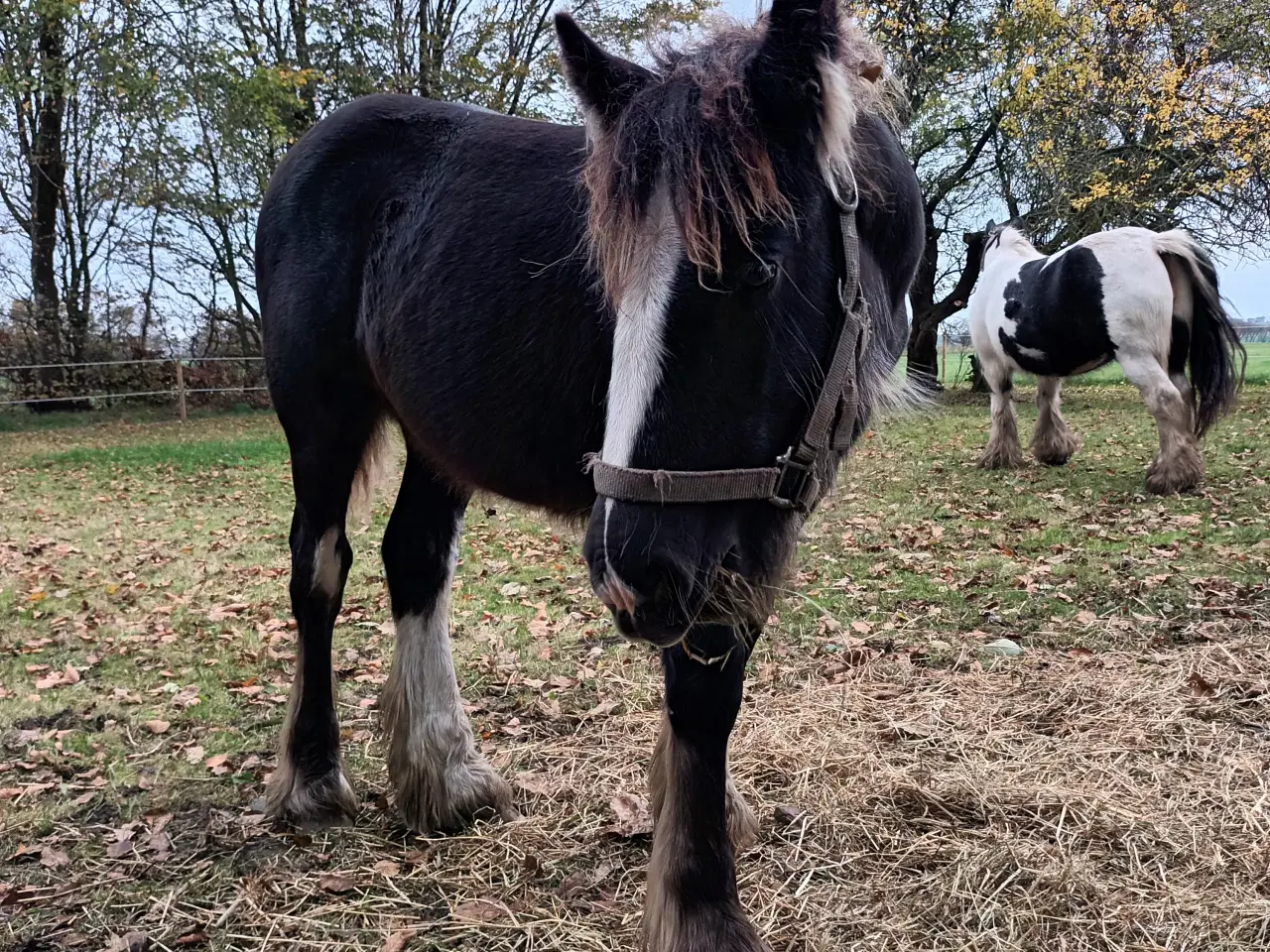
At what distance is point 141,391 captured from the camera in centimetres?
1836

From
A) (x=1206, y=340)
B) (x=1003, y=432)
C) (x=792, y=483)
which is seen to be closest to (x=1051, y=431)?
(x=1003, y=432)

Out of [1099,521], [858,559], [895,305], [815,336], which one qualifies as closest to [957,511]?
[1099,521]

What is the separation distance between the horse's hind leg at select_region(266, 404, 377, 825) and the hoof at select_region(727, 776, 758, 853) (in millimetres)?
1251

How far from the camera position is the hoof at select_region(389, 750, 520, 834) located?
2.61 metres

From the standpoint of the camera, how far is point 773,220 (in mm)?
1471

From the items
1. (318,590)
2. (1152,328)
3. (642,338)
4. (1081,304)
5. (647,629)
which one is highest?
(1081,304)

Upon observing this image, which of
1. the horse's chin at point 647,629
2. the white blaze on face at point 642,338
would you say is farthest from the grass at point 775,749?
the white blaze on face at point 642,338

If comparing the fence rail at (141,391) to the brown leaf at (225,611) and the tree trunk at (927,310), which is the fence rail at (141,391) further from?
the tree trunk at (927,310)

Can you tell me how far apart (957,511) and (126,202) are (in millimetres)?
18319

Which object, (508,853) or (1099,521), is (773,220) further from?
(1099,521)

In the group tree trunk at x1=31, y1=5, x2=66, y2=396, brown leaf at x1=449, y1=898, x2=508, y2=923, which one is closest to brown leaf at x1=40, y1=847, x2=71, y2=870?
brown leaf at x1=449, y1=898, x2=508, y2=923

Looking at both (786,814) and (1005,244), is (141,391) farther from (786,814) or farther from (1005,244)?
(786,814)

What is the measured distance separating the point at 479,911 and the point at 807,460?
1.52 m

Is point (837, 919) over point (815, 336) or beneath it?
beneath
